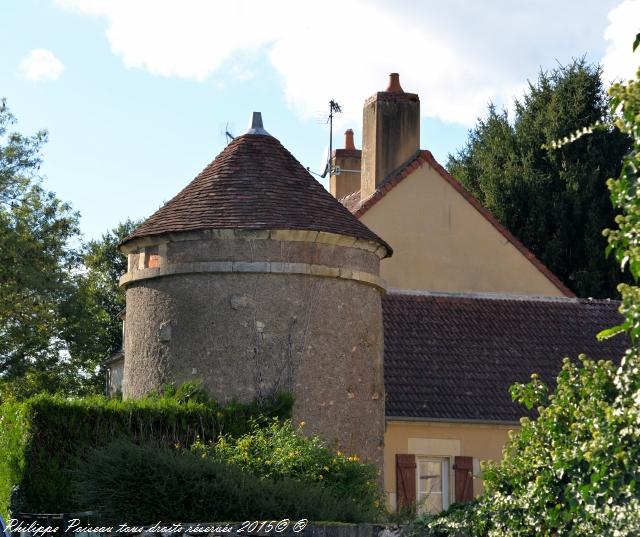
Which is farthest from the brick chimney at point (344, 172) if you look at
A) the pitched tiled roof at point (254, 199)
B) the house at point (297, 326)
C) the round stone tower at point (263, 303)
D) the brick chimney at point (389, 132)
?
the round stone tower at point (263, 303)

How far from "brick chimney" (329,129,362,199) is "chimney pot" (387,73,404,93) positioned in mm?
4811

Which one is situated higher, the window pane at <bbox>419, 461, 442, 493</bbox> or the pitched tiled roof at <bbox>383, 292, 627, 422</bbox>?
the pitched tiled roof at <bbox>383, 292, 627, 422</bbox>

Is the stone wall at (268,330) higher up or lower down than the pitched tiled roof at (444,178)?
lower down

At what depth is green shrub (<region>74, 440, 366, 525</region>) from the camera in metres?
11.6

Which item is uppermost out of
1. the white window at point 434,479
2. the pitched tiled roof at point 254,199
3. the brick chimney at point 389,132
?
the brick chimney at point 389,132

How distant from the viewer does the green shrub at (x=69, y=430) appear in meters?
14.4

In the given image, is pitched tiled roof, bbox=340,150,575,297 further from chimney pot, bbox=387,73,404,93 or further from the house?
the house

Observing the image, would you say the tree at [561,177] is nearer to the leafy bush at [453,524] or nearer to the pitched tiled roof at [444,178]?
the pitched tiled roof at [444,178]

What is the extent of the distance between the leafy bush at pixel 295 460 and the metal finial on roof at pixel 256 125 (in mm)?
4760

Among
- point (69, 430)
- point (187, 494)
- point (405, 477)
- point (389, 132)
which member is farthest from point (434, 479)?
point (187, 494)

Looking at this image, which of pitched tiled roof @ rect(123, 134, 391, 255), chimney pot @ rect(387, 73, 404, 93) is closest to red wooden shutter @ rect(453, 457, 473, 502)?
pitched tiled roof @ rect(123, 134, 391, 255)

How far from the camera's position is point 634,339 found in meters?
7.32

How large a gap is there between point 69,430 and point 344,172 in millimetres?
16400

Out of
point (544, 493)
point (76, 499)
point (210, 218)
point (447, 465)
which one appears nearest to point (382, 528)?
point (544, 493)
